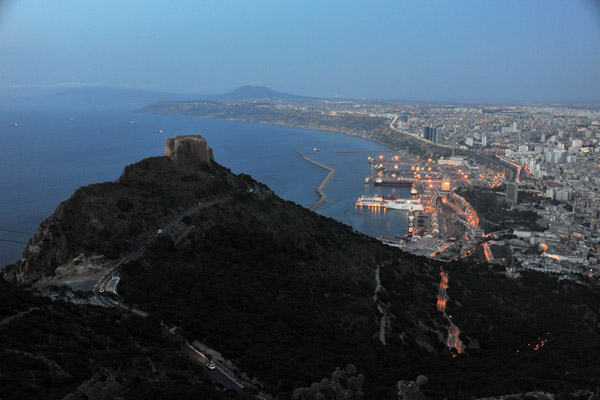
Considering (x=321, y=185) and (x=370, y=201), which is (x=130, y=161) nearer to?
(x=321, y=185)

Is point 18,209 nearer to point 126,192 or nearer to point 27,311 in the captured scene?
point 126,192

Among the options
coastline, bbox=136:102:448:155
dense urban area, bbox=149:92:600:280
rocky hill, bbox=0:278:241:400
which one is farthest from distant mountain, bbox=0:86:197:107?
rocky hill, bbox=0:278:241:400

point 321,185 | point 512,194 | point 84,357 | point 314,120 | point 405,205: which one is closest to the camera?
point 84,357

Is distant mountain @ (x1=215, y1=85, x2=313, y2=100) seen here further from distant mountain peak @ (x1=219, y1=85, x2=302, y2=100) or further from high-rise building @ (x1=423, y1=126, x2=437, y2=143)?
high-rise building @ (x1=423, y1=126, x2=437, y2=143)

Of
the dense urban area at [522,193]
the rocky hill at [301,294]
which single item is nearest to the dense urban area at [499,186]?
the dense urban area at [522,193]

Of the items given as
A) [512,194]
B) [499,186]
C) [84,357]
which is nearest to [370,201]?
[512,194]

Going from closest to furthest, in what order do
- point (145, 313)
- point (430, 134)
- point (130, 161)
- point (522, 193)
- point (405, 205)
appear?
point (145, 313)
point (405, 205)
point (522, 193)
point (130, 161)
point (430, 134)

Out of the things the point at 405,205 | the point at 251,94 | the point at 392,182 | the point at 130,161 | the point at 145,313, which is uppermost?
the point at 251,94
